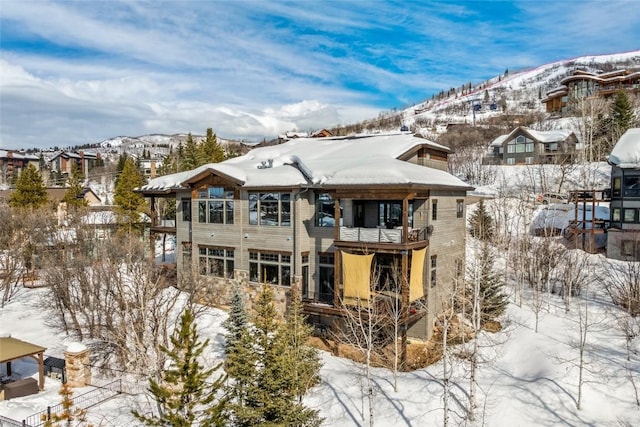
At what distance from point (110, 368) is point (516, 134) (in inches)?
2300

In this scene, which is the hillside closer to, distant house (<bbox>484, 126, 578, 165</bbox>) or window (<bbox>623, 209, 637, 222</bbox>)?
distant house (<bbox>484, 126, 578, 165</bbox>)

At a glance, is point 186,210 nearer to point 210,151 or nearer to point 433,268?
point 433,268

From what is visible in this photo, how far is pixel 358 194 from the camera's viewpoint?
2036 cm

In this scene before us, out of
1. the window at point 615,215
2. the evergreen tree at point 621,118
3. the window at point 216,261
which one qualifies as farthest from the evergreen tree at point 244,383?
the evergreen tree at point 621,118

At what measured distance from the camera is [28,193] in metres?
44.1

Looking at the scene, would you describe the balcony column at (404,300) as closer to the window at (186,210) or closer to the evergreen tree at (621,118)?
the window at (186,210)

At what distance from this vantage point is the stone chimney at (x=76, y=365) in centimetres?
1753

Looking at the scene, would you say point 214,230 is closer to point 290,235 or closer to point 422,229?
point 290,235

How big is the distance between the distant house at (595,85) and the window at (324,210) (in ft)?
213

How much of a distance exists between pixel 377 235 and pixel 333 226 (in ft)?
10.6

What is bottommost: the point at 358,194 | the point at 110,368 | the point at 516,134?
the point at 110,368

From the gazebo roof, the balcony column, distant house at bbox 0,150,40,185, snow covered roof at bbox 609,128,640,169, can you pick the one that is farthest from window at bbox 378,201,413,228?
distant house at bbox 0,150,40,185

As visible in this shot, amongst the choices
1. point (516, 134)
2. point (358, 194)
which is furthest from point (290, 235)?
point (516, 134)

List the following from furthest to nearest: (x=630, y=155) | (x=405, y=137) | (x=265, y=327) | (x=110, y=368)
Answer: (x=630, y=155) < (x=405, y=137) < (x=110, y=368) < (x=265, y=327)
